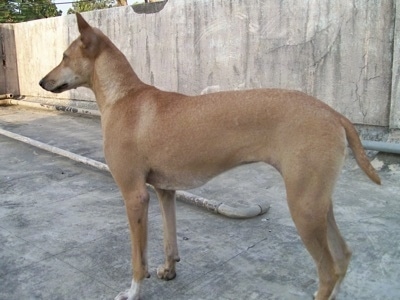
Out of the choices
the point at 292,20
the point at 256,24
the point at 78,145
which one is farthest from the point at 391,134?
the point at 78,145

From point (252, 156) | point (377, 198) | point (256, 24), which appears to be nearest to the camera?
point (252, 156)

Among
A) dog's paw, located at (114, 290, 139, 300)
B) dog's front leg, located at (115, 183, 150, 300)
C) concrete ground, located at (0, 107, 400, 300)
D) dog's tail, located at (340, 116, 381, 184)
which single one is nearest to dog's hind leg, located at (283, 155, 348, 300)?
dog's tail, located at (340, 116, 381, 184)

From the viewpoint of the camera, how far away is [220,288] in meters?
2.97

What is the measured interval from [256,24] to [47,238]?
185 inches

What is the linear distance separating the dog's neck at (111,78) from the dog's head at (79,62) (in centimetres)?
7

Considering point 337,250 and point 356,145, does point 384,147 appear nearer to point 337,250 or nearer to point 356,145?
point 337,250

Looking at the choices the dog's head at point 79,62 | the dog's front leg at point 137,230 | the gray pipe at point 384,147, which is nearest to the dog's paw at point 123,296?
the dog's front leg at point 137,230

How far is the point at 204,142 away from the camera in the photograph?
262 centimetres

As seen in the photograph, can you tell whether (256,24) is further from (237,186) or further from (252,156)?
(252,156)

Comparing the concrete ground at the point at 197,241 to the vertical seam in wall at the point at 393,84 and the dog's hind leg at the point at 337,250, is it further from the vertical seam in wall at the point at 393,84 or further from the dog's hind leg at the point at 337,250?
the vertical seam in wall at the point at 393,84

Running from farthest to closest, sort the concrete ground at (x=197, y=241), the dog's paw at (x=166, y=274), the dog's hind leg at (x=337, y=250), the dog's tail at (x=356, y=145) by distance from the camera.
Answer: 1. the dog's paw at (x=166, y=274)
2. the concrete ground at (x=197, y=241)
3. the dog's hind leg at (x=337, y=250)
4. the dog's tail at (x=356, y=145)

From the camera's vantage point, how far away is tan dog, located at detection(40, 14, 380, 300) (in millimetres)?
2375

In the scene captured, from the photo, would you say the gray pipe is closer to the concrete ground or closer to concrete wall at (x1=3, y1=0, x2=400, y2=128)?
the concrete ground

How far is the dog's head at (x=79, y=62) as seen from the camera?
3.04m
